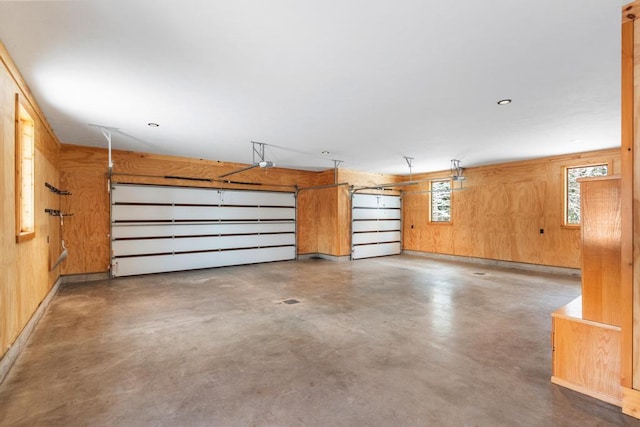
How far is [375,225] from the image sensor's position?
30.0 feet

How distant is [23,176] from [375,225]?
25.2ft

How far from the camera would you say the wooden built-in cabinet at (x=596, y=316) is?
2043 mm

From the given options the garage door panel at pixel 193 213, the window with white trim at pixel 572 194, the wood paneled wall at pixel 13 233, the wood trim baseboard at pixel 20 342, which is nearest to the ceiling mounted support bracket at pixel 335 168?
the garage door panel at pixel 193 213

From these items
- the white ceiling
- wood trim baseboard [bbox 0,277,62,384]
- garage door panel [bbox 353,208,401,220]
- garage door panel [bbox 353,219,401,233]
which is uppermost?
the white ceiling

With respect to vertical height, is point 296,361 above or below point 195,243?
below

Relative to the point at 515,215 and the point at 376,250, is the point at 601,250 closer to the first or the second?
the point at 515,215

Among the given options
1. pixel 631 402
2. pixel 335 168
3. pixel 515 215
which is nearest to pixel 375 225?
pixel 335 168

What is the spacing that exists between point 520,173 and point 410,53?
6.06m

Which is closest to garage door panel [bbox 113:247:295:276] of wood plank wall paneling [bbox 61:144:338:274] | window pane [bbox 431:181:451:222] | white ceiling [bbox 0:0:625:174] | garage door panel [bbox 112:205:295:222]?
wood plank wall paneling [bbox 61:144:338:274]

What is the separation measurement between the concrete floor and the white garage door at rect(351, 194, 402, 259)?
12.4 feet

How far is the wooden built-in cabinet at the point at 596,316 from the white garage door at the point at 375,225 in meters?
6.26

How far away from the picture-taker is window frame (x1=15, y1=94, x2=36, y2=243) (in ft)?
9.18

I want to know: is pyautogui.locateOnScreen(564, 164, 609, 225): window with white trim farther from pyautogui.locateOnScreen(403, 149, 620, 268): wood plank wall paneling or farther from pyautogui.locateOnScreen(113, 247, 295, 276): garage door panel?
pyautogui.locateOnScreen(113, 247, 295, 276): garage door panel

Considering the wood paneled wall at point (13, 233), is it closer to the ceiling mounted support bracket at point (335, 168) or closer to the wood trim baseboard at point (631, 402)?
the wood trim baseboard at point (631, 402)
